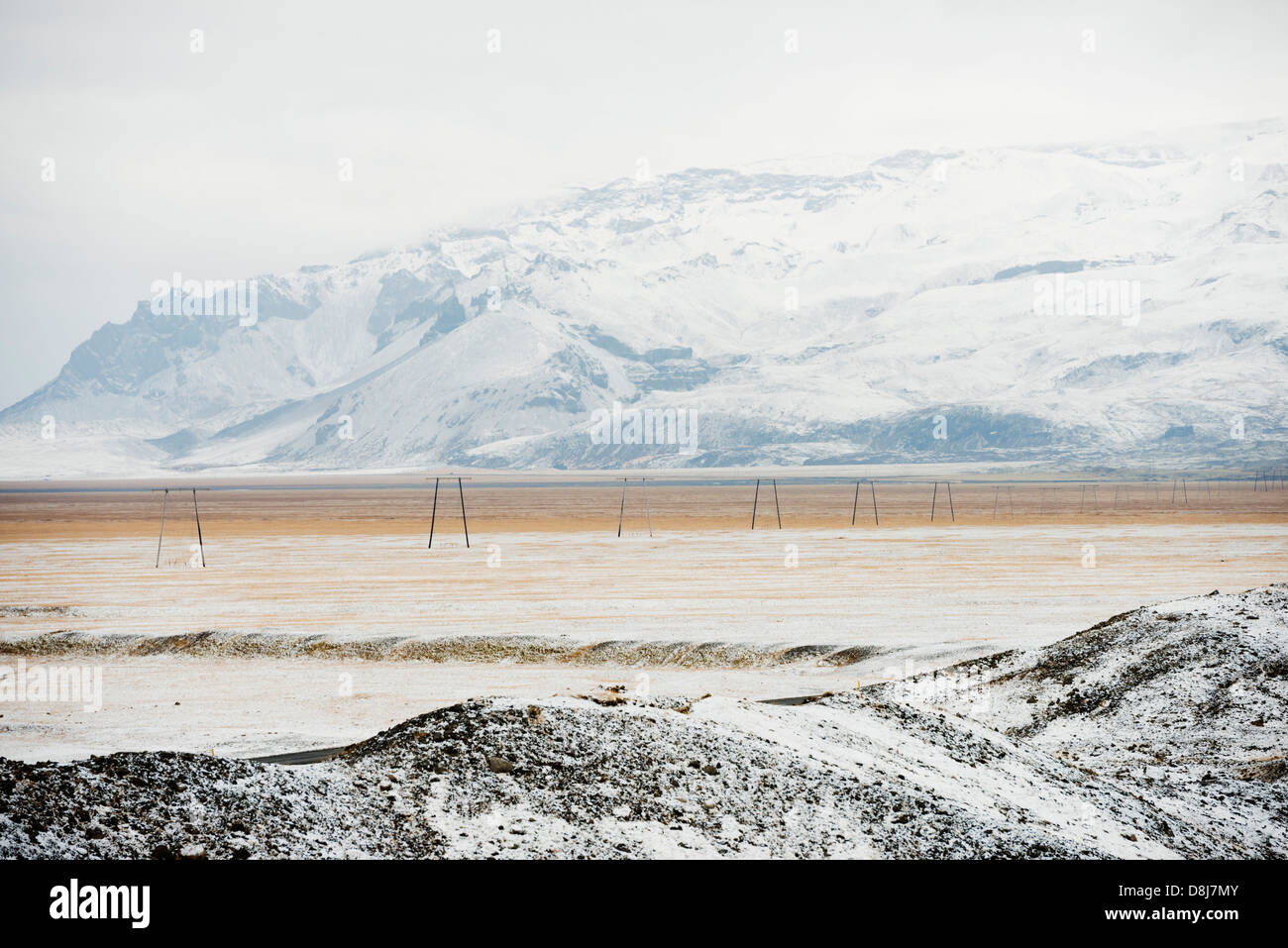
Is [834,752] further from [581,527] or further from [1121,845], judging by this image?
[581,527]

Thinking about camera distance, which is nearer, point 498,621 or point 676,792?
point 676,792

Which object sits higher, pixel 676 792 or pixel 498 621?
pixel 676 792

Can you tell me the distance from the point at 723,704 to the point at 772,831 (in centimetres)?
340

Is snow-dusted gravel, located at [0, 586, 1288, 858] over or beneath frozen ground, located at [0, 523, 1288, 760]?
over

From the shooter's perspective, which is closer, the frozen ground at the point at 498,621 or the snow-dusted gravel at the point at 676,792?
the snow-dusted gravel at the point at 676,792

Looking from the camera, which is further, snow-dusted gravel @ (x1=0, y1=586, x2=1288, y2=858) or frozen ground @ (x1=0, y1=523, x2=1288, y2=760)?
frozen ground @ (x1=0, y1=523, x2=1288, y2=760)

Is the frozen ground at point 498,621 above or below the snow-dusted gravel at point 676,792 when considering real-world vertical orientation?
below

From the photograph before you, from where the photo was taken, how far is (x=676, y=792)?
11281 millimetres

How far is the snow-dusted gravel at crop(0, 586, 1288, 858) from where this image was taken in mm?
9742

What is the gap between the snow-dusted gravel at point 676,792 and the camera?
384 inches
